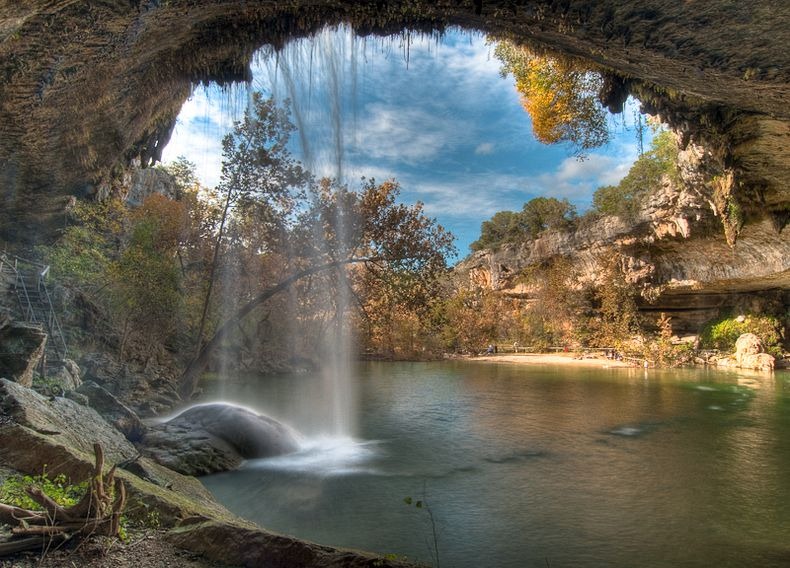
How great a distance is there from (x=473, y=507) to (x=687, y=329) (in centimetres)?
3445

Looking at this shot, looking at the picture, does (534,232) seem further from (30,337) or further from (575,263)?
(30,337)

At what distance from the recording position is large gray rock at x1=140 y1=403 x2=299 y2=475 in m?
8.34

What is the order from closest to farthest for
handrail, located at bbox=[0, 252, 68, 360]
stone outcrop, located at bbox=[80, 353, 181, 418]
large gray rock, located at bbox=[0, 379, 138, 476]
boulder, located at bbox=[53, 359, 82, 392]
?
large gray rock, located at bbox=[0, 379, 138, 476], boulder, located at bbox=[53, 359, 82, 392], handrail, located at bbox=[0, 252, 68, 360], stone outcrop, located at bbox=[80, 353, 181, 418]

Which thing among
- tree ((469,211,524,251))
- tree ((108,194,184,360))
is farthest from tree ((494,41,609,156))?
tree ((469,211,524,251))

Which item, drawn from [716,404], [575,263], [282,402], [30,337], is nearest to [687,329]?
[575,263]

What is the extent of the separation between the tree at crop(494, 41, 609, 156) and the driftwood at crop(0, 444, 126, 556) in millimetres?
9816

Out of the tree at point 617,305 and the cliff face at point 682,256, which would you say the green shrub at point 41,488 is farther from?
the tree at point 617,305

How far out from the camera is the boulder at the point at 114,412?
8648 mm

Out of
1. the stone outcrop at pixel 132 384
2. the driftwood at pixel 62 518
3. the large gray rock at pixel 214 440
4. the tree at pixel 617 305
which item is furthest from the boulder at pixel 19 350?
the tree at pixel 617 305

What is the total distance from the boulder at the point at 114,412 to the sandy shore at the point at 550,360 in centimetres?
2775

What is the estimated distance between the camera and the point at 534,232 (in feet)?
146

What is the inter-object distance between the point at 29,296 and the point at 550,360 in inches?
1163

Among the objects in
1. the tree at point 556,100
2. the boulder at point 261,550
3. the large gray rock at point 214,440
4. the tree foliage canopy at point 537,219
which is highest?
the tree foliage canopy at point 537,219

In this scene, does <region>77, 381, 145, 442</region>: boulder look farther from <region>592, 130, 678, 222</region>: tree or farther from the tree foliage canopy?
the tree foliage canopy
